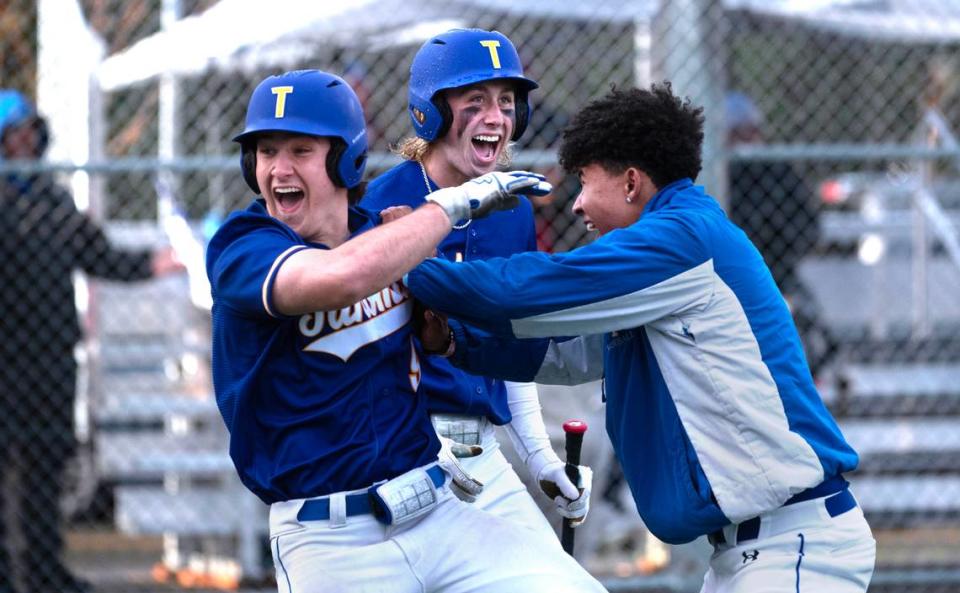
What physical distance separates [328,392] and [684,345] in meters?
0.87

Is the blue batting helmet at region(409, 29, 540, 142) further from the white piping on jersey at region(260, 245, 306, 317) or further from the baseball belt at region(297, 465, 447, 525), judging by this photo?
the baseball belt at region(297, 465, 447, 525)

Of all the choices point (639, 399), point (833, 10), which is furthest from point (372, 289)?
point (833, 10)

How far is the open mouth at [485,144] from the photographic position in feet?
13.2

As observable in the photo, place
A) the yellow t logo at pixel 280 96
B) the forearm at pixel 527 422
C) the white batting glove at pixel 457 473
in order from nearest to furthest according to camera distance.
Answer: the yellow t logo at pixel 280 96
the white batting glove at pixel 457 473
the forearm at pixel 527 422

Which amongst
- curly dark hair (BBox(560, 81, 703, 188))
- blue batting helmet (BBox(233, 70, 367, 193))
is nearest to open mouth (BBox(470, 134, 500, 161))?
curly dark hair (BBox(560, 81, 703, 188))

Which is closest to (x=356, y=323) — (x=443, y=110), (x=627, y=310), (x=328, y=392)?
(x=328, y=392)

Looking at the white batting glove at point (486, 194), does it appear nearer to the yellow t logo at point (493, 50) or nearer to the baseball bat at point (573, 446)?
the yellow t logo at point (493, 50)

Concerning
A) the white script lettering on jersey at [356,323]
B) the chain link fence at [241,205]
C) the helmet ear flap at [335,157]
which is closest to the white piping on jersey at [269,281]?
the white script lettering on jersey at [356,323]

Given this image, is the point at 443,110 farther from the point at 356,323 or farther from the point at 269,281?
the point at 269,281

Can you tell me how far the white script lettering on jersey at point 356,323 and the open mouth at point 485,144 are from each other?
663mm

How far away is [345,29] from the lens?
8.25 m

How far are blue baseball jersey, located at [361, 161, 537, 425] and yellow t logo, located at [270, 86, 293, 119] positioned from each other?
692 mm

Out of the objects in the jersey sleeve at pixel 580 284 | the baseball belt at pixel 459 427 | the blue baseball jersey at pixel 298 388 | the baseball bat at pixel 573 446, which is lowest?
the baseball bat at pixel 573 446

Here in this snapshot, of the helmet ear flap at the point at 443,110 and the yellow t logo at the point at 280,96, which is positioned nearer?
the yellow t logo at the point at 280,96
